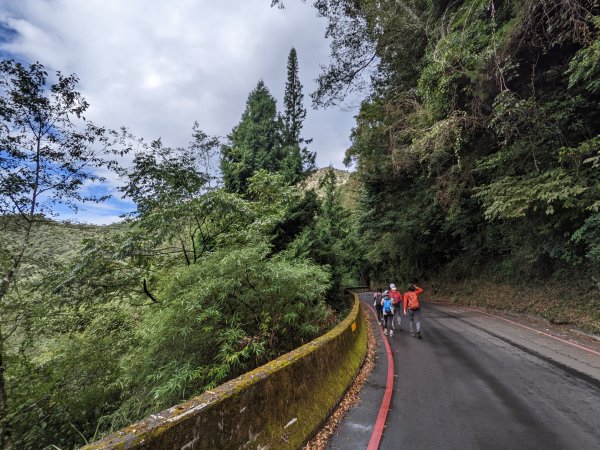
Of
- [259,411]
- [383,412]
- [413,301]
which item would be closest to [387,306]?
[413,301]

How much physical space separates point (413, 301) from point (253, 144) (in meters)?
10.9

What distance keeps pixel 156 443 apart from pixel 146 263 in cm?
607

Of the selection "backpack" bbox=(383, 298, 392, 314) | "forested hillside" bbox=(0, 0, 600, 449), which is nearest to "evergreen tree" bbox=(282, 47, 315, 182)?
"forested hillside" bbox=(0, 0, 600, 449)

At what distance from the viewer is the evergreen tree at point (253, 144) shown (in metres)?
14.3

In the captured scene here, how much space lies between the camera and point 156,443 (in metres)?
2.20

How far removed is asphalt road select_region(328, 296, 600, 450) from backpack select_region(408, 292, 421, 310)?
1646 mm

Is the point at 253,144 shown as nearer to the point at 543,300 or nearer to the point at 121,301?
the point at 121,301

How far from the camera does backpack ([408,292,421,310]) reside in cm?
1081

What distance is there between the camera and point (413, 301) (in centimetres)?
1088

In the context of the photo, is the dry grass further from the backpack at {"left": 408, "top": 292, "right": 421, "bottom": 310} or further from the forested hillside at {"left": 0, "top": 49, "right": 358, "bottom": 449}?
the forested hillside at {"left": 0, "top": 49, "right": 358, "bottom": 449}

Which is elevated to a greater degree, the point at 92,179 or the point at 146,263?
the point at 92,179

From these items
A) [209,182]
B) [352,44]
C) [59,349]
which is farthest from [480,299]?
[59,349]

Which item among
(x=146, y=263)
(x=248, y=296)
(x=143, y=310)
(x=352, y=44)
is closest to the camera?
(x=248, y=296)

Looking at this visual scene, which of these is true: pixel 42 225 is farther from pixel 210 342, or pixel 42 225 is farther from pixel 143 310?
pixel 210 342
